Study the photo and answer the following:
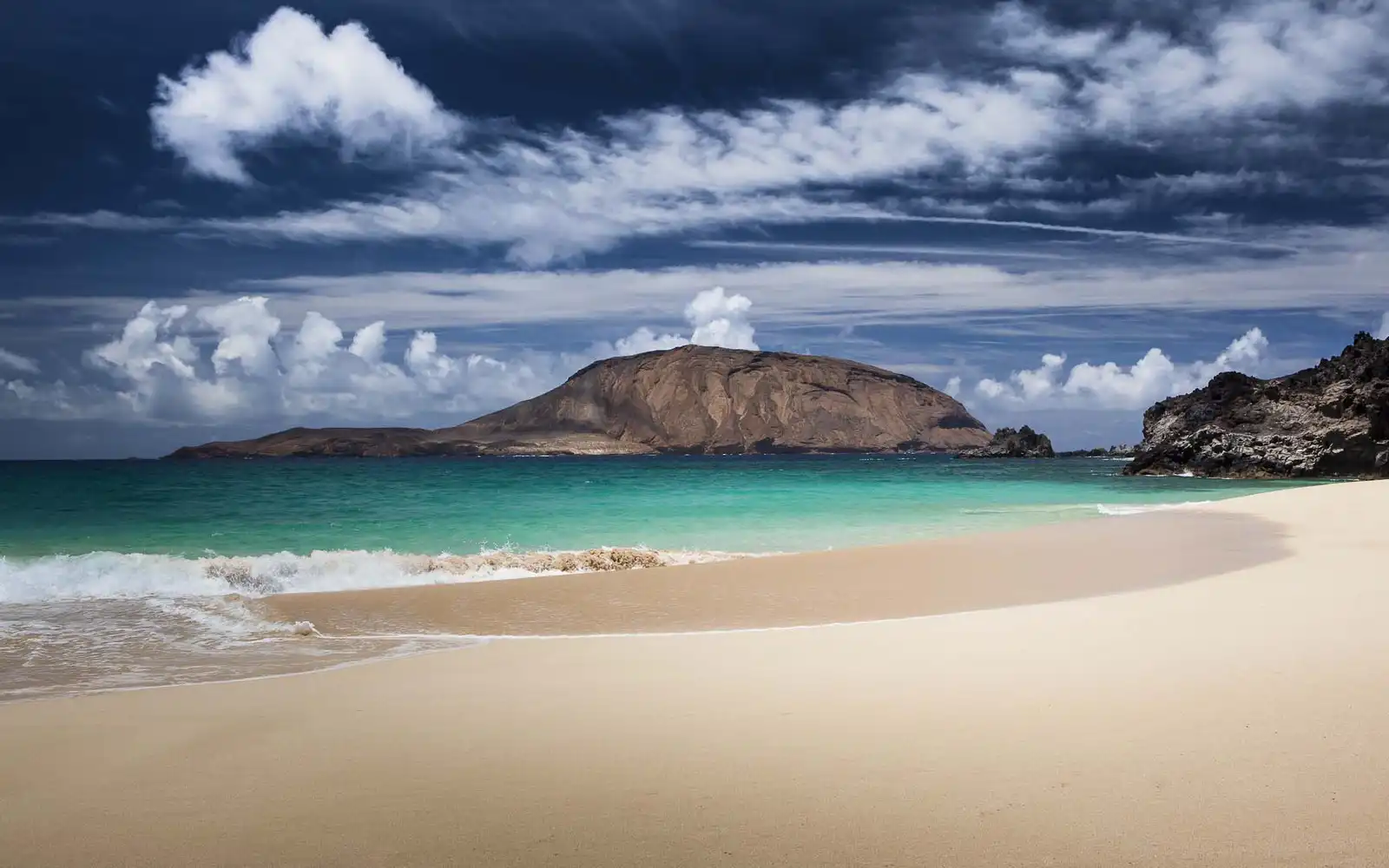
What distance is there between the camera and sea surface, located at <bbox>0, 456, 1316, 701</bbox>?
24.1 feet

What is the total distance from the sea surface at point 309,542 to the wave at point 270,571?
53 mm

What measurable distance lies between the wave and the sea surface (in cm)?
5

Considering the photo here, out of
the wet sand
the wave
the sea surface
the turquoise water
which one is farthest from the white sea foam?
the wave

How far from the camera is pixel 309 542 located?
62.0ft

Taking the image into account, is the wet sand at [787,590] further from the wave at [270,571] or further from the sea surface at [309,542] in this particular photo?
the wave at [270,571]

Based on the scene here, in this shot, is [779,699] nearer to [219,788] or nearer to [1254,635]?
[219,788]

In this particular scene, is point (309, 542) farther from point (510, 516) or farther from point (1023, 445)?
point (1023, 445)

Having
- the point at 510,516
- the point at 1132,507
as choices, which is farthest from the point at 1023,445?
the point at 510,516

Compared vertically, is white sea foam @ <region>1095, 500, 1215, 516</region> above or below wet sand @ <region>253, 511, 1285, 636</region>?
below

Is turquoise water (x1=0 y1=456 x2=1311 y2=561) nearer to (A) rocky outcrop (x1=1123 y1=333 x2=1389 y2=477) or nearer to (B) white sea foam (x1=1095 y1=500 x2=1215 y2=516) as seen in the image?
(B) white sea foam (x1=1095 y1=500 x2=1215 y2=516)

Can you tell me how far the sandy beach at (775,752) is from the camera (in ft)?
9.71

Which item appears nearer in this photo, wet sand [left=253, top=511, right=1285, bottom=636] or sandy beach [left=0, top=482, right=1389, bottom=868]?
sandy beach [left=0, top=482, right=1389, bottom=868]

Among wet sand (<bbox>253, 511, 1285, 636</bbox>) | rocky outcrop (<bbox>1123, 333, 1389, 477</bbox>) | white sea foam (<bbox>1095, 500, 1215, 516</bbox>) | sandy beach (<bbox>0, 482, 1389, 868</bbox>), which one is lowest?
white sea foam (<bbox>1095, 500, 1215, 516</bbox>)

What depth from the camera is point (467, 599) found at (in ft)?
33.4
